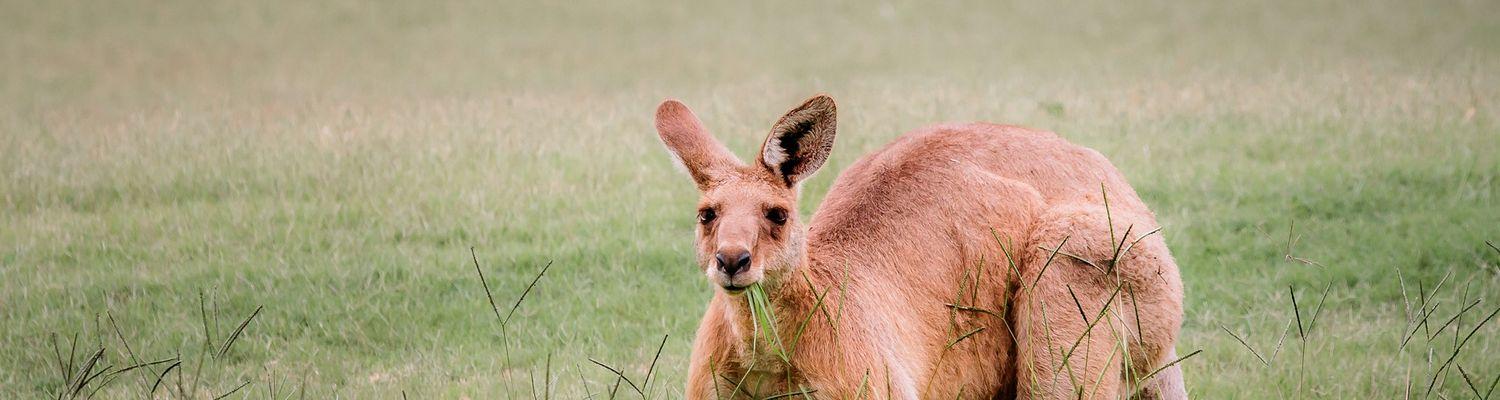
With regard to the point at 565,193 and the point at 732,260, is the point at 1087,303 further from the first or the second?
the point at 565,193

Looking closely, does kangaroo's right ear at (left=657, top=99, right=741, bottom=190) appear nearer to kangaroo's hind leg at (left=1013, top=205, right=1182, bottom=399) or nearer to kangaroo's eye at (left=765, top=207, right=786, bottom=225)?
kangaroo's eye at (left=765, top=207, right=786, bottom=225)

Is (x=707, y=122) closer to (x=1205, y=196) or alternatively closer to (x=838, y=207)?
(x=1205, y=196)

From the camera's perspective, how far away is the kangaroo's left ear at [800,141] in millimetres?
4676

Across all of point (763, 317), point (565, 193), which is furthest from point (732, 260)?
point (565, 193)

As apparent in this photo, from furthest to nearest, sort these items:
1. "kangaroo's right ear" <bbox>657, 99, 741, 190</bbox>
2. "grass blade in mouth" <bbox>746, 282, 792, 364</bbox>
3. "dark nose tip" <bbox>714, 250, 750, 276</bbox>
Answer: "kangaroo's right ear" <bbox>657, 99, 741, 190</bbox> → "grass blade in mouth" <bbox>746, 282, 792, 364</bbox> → "dark nose tip" <bbox>714, 250, 750, 276</bbox>

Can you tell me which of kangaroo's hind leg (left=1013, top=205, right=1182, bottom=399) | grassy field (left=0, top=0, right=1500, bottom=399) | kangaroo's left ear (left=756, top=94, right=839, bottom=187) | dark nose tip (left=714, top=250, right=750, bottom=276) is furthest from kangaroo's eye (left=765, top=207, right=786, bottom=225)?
grassy field (left=0, top=0, right=1500, bottom=399)

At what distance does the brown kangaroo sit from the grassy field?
0.60 m

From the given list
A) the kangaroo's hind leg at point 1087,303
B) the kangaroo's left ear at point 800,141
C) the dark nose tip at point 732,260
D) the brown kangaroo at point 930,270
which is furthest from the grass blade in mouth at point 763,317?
the kangaroo's hind leg at point 1087,303

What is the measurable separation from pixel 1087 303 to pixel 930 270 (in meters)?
0.62

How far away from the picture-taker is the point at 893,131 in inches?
430

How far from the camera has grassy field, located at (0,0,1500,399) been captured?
6691 millimetres

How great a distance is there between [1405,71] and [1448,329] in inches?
284

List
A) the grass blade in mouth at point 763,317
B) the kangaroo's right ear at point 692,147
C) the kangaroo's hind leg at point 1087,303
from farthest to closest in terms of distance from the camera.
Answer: the kangaroo's hind leg at point 1087,303 < the kangaroo's right ear at point 692,147 < the grass blade in mouth at point 763,317

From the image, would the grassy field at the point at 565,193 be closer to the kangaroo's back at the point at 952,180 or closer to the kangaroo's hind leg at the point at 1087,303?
the kangaroo's hind leg at the point at 1087,303
